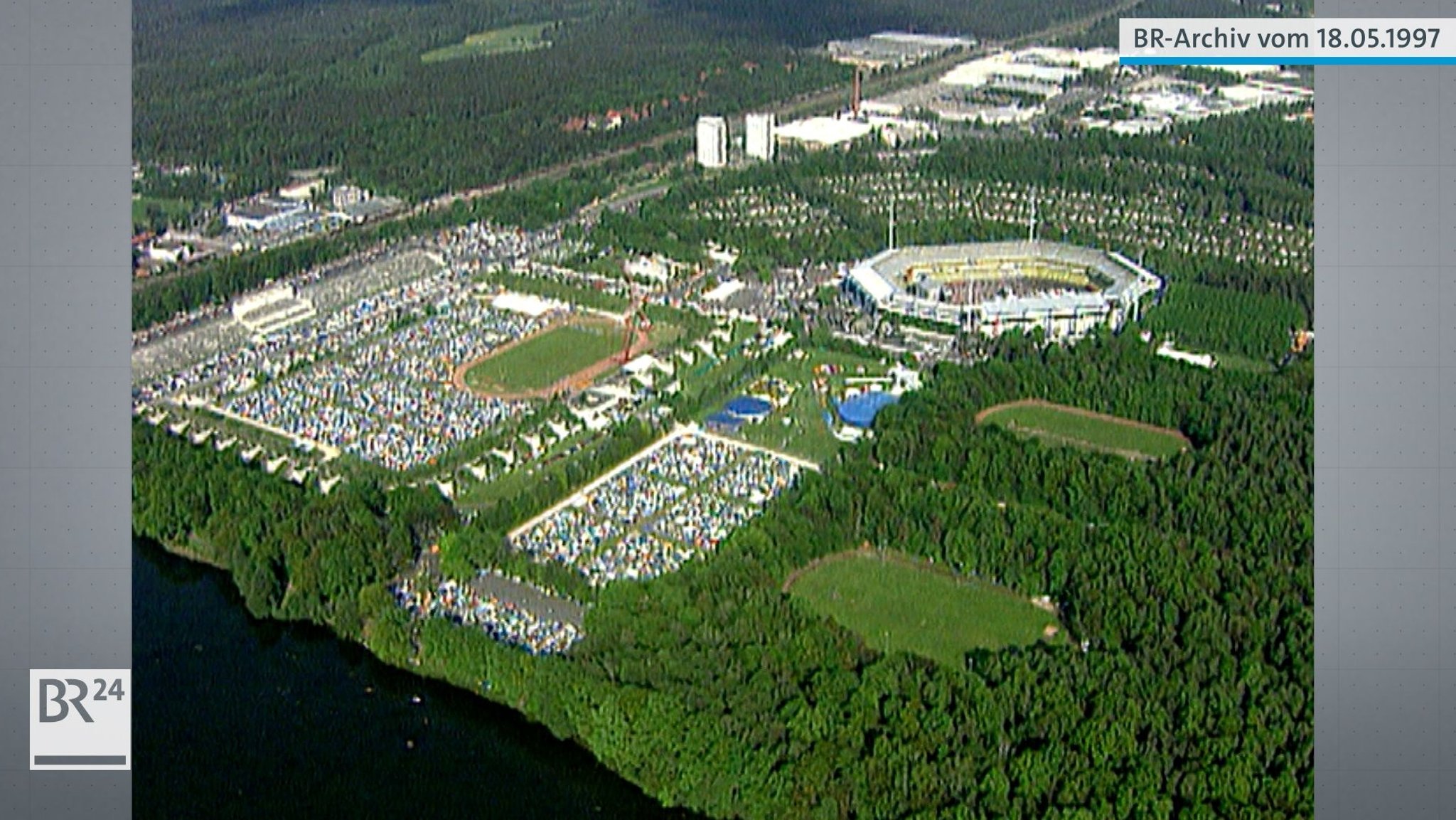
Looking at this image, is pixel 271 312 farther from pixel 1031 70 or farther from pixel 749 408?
pixel 1031 70

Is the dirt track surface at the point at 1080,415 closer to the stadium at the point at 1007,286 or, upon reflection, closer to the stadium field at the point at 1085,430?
the stadium field at the point at 1085,430

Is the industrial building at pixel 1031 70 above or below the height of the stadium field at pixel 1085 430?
above

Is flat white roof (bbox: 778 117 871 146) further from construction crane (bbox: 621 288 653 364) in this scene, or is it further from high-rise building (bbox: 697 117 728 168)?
construction crane (bbox: 621 288 653 364)

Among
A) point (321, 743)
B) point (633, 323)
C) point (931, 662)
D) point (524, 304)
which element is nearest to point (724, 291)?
point (633, 323)

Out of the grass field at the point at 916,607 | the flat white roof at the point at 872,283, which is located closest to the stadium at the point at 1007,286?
the flat white roof at the point at 872,283

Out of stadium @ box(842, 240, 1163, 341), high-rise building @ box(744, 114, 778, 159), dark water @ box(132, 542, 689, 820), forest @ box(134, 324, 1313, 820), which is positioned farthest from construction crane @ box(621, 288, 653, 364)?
high-rise building @ box(744, 114, 778, 159)

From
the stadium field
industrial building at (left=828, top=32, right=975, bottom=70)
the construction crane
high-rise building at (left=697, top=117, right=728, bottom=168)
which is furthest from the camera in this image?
industrial building at (left=828, top=32, right=975, bottom=70)
